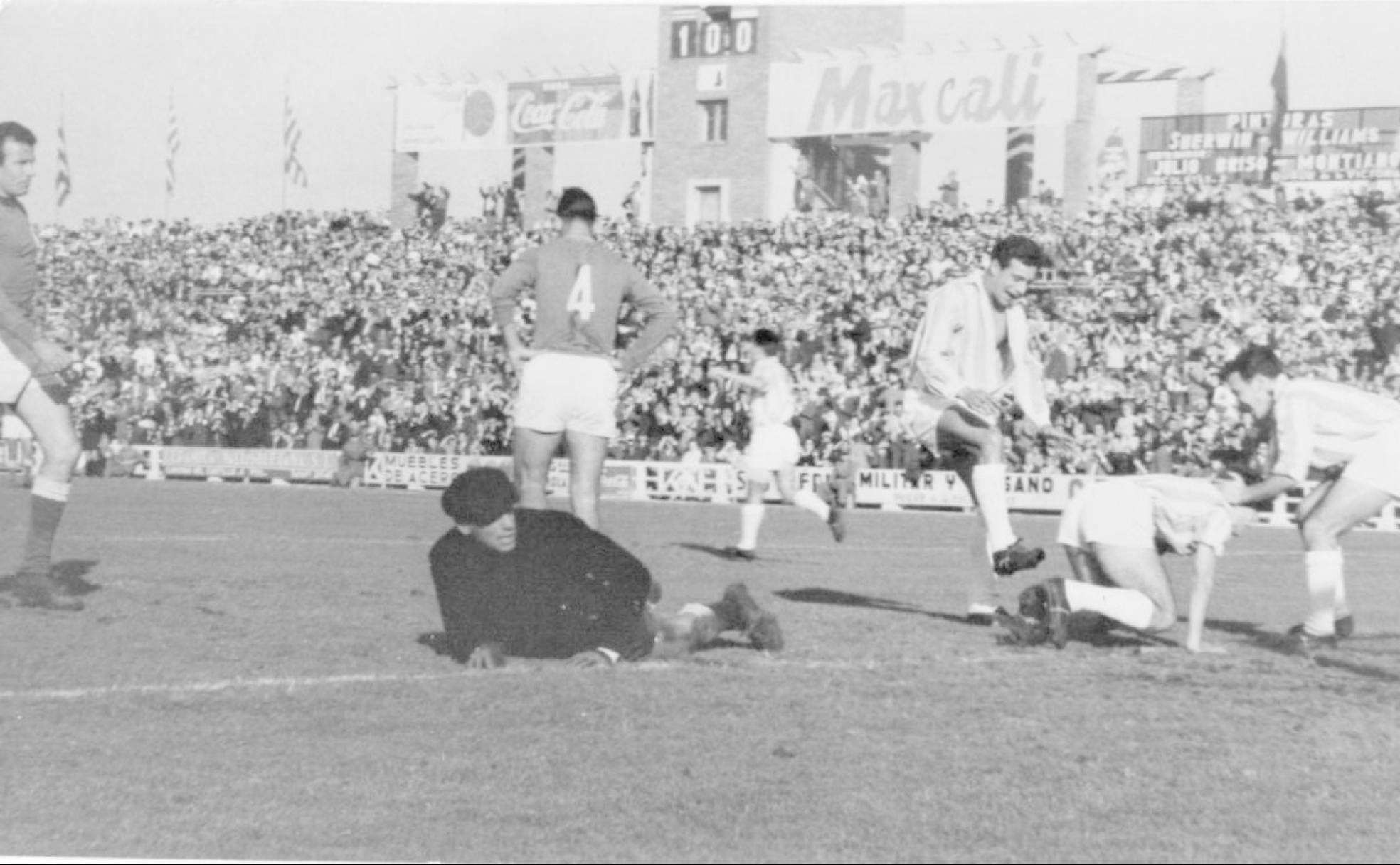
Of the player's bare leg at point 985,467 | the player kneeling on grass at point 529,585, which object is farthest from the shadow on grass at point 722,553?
the player kneeling on grass at point 529,585

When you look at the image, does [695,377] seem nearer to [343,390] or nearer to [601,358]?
[343,390]

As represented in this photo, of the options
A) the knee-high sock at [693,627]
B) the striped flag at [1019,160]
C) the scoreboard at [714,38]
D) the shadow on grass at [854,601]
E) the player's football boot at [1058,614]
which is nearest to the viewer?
the knee-high sock at [693,627]

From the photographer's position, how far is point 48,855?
14.5 ft

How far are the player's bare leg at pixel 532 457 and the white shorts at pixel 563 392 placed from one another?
3 centimetres

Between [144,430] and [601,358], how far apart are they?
1895cm

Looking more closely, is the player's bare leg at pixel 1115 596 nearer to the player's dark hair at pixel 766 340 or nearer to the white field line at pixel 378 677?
the white field line at pixel 378 677

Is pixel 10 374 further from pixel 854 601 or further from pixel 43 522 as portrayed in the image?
pixel 854 601

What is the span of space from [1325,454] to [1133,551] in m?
1.06

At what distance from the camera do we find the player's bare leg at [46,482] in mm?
8180

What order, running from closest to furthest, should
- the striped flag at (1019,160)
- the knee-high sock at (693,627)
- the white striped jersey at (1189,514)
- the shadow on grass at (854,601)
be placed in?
the knee-high sock at (693,627) → the white striped jersey at (1189,514) → the shadow on grass at (854,601) → the striped flag at (1019,160)

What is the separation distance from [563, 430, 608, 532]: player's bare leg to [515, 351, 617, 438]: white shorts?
0.04 m

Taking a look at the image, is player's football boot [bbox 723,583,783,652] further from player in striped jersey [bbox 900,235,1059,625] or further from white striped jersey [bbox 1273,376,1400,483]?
white striped jersey [bbox 1273,376,1400,483]

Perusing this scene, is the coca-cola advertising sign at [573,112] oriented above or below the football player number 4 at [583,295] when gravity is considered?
above

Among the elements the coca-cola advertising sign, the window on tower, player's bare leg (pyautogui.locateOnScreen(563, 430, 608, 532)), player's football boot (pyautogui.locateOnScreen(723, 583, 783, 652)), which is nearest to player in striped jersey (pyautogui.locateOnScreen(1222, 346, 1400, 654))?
player's football boot (pyautogui.locateOnScreen(723, 583, 783, 652))
